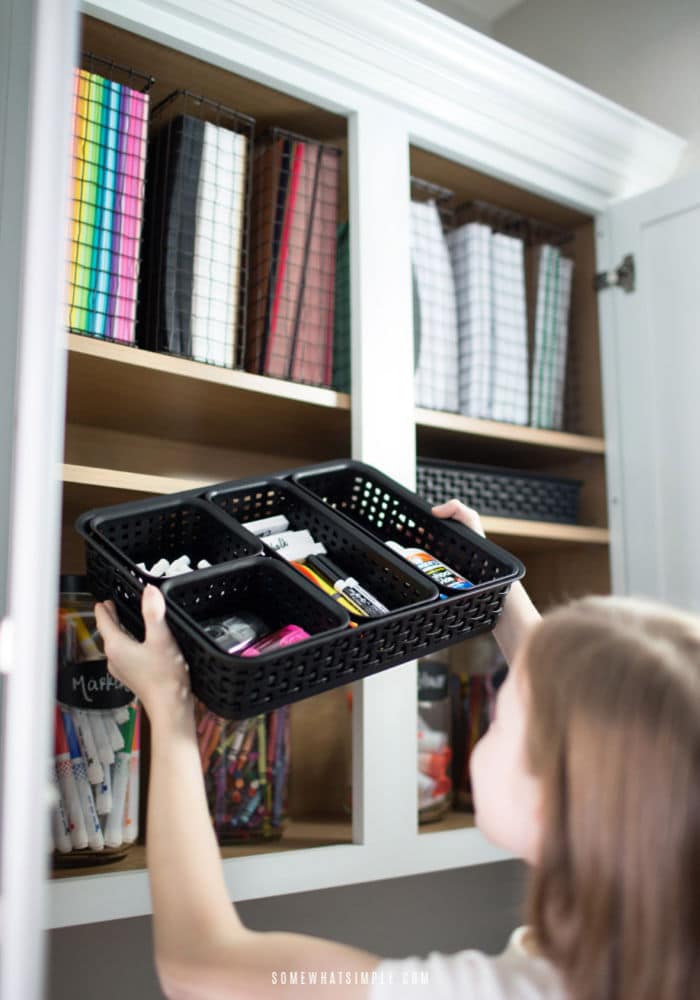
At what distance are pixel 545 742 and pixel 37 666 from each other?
0.36m

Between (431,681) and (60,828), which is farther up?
(431,681)

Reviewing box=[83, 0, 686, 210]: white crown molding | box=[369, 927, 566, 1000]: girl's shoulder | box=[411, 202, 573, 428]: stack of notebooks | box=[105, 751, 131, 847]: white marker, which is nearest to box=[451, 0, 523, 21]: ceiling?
box=[83, 0, 686, 210]: white crown molding

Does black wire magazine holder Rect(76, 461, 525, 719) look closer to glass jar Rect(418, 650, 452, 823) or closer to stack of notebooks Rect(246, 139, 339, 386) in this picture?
stack of notebooks Rect(246, 139, 339, 386)

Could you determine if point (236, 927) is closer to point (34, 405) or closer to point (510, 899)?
point (34, 405)

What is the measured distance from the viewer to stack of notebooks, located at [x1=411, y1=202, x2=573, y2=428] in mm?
1441

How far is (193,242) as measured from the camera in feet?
3.88

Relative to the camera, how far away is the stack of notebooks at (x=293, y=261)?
1260mm

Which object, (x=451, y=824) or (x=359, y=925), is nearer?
(x=451, y=824)

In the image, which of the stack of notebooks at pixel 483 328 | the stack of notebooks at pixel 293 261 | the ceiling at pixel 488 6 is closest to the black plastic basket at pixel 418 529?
the stack of notebooks at pixel 293 261

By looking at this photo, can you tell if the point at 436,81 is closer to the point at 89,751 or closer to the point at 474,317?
the point at 474,317

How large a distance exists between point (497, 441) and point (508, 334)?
180mm

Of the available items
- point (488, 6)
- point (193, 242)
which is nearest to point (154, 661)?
point (193, 242)

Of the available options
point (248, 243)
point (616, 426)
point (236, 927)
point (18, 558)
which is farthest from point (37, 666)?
point (616, 426)

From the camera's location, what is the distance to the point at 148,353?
108 cm
